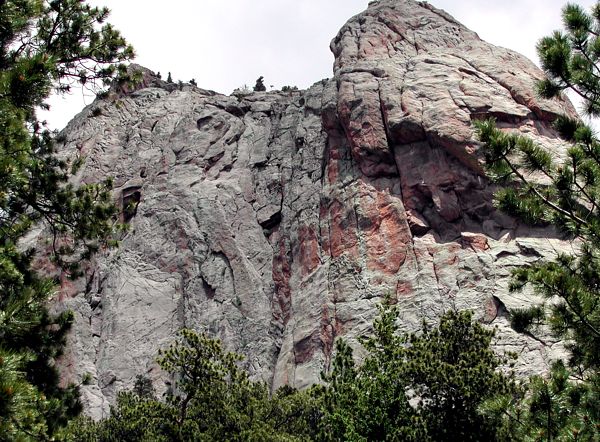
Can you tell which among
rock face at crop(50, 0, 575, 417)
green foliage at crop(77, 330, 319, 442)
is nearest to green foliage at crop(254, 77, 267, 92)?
rock face at crop(50, 0, 575, 417)

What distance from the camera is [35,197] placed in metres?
15.6

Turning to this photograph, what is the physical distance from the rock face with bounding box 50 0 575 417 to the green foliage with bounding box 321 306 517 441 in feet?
37.4

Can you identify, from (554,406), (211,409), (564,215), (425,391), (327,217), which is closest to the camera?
(554,406)

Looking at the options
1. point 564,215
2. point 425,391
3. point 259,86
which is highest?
point 259,86

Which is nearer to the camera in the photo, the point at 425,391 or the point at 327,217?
the point at 425,391

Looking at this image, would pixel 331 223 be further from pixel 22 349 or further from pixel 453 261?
pixel 22 349

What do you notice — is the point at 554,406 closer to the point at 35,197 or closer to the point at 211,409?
the point at 35,197

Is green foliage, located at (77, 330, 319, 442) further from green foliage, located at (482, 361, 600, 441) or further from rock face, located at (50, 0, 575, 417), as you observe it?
green foliage, located at (482, 361, 600, 441)

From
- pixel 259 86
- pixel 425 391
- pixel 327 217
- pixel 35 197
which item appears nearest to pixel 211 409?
pixel 425 391

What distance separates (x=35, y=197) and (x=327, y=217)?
94.4 feet

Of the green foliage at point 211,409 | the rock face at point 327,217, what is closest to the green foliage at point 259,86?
the rock face at point 327,217

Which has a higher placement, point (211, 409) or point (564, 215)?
point (564, 215)

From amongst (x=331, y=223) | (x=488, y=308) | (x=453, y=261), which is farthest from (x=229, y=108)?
(x=488, y=308)

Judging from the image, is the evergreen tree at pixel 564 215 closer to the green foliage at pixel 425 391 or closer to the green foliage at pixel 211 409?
the green foliage at pixel 425 391
